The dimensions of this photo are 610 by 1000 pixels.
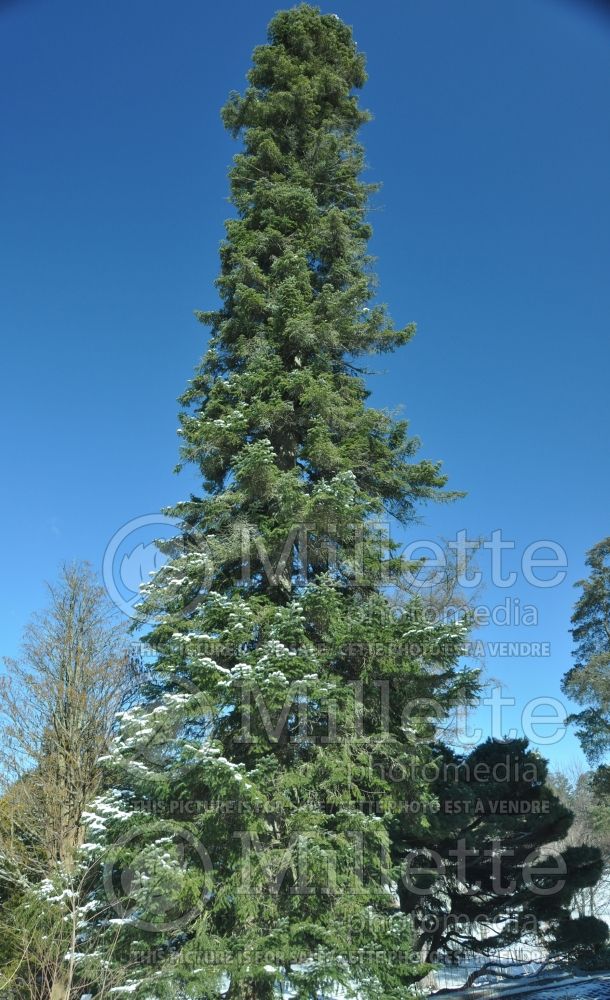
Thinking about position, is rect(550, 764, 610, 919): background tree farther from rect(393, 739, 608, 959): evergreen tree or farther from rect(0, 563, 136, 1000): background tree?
rect(0, 563, 136, 1000): background tree

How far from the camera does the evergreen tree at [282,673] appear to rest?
250 inches

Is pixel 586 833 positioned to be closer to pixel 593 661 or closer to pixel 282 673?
pixel 593 661

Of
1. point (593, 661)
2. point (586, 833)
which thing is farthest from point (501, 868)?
point (586, 833)

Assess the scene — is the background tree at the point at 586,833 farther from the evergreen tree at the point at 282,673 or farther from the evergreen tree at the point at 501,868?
the evergreen tree at the point at 282,673

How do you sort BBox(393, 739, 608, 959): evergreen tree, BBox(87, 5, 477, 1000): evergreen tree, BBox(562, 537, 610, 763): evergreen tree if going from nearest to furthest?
BBox(87, 5, 477, 1000): evergreen tree → BBox(393, 739, 608, 959): evergreen tree → BBox(562, 537, 610, 763): evergreen tree

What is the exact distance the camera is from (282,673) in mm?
6910

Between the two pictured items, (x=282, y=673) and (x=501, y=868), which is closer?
(x=282, y=673)

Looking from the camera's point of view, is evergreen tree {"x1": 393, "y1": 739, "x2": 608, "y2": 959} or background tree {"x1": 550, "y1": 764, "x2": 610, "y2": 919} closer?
evergreen tree {"x1": 393, "y1": 739, "x2": 608, "y2": 959}

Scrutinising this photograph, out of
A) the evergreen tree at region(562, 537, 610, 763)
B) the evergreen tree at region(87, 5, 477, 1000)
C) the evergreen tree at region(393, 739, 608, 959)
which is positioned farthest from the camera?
the evergreen tree at region(562, 537, 610, 763)

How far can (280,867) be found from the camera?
6680 millimetres

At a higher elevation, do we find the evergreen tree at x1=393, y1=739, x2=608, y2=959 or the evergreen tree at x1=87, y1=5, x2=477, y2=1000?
the evergreen tree at x1=87, y1=5, x2=477, y2=1000

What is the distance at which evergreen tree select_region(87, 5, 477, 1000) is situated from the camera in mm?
6348

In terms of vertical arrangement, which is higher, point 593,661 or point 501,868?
point 593,661

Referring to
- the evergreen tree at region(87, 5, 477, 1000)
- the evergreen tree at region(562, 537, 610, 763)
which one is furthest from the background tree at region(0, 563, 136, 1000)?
the evergreen tree at region(562, 537, 610, 763)
